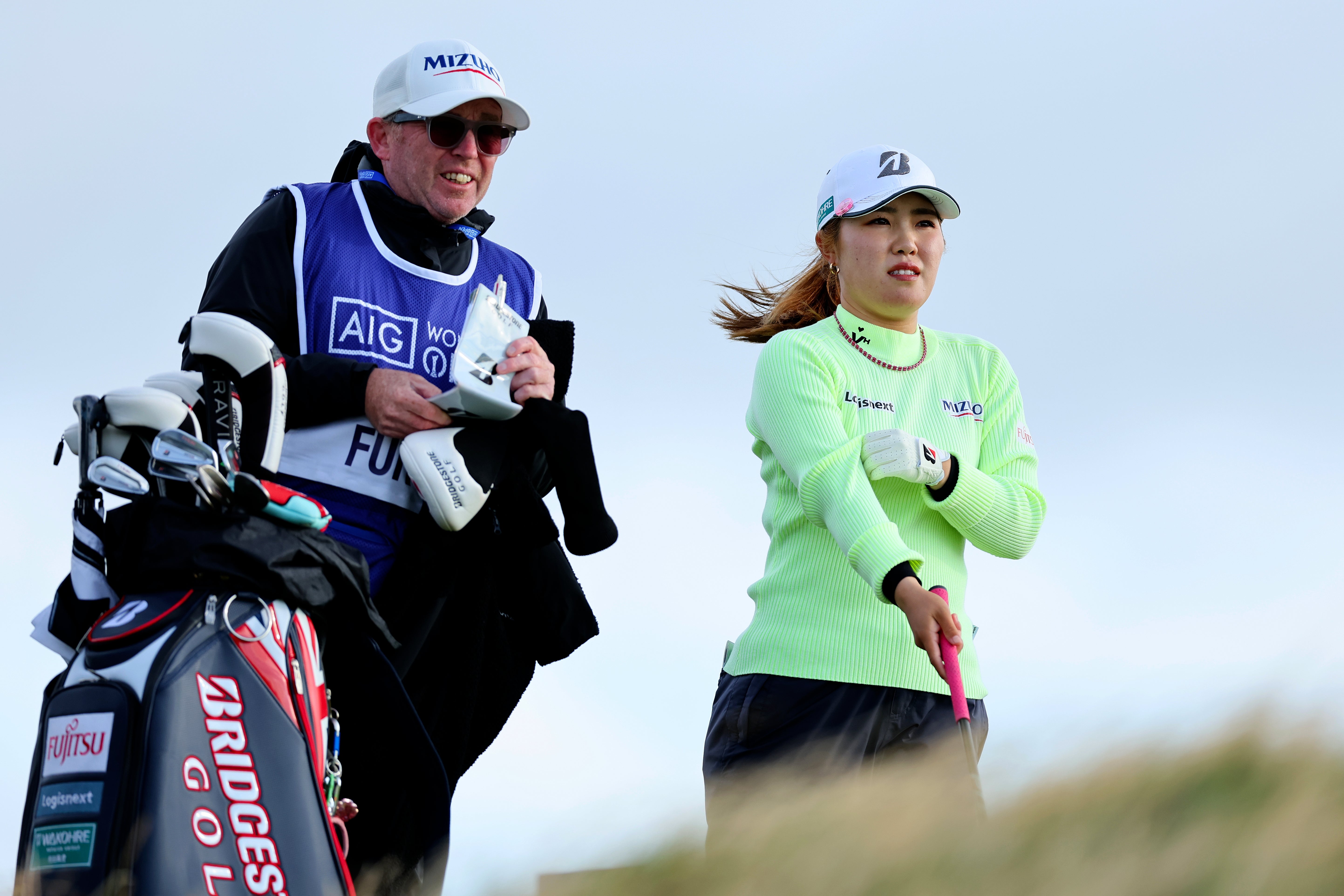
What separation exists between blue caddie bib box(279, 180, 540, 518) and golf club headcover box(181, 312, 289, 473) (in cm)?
28

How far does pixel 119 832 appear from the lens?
2.49 metres

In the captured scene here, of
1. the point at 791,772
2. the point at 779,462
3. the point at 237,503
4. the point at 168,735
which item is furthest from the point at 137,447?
the point at 779,462

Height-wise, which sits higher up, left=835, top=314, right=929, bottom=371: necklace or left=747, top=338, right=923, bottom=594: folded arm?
left=835, top=314, right=929, bottom=371: necklace

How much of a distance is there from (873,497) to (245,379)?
1.52 metres

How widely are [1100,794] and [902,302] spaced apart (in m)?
2.11

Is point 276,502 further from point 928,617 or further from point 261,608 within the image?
point 928,617

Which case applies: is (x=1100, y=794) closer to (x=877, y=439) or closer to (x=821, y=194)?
(x=877, y=439)

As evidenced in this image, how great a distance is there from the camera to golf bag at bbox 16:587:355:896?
248 cm

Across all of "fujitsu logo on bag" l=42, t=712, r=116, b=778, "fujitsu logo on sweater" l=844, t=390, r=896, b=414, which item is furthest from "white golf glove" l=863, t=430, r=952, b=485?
"fujitsu logo on bag" l=42, t=712, r=116, b=778

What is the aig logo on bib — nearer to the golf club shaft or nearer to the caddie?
the caddie

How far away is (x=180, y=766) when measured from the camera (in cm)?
255

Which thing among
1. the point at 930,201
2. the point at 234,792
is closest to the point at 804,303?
the point at 930,201

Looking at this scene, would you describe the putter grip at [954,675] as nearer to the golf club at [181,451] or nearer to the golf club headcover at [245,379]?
the golf club headcover at [245,379]

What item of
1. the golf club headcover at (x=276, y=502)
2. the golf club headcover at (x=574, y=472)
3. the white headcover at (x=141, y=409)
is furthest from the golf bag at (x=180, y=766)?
the golf club headcover at (x=574, y=472)
